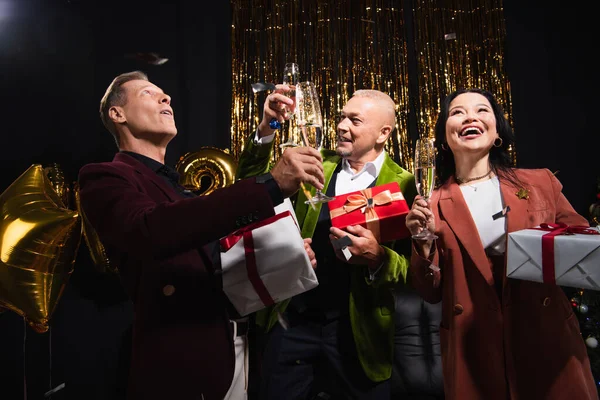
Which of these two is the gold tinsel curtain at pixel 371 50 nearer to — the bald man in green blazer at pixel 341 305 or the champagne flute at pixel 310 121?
the bald man in green blazer at pixel 341 305

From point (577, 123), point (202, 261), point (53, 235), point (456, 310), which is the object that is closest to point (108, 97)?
point (53, 235)

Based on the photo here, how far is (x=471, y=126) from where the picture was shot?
6.52 ft

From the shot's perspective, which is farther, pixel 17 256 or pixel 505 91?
pixel 505 91

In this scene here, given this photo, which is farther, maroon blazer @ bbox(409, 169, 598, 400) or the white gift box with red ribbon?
maroon blazer @ bbox(409, 169, 598, 400)

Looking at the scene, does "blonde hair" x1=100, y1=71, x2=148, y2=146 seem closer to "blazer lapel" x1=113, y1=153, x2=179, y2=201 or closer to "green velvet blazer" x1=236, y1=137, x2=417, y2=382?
"blazer lapel" x1=113, y1=153, x2=179, y2=201

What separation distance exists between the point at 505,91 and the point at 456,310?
1.95m

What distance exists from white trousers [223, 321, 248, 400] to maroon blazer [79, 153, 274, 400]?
26 centimetres

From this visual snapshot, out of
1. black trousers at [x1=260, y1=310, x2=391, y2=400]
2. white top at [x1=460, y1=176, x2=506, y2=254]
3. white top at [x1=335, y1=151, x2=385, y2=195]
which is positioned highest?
white top at [x1=335, y1=151, x2=385, y2=195]

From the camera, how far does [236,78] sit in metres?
3.18

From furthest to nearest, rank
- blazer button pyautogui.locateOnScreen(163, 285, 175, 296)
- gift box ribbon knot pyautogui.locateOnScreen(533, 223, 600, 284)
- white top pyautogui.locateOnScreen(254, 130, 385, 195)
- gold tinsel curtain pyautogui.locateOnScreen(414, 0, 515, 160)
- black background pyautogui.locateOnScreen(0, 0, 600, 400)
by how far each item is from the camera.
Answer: gold tinsel curtain pyautogui.locateOnScreen(414, 0, 515, 160) < black background pyautogui.locateOnScreen(0, 0, 600, 400) < white top pyautogui.locateOnScreen(254, 130, 385, 195) < gift box ribbon knot pyautogui.locateOnScreen(533, 223, 600, 284) < blazer button pyautogui.locateOnScreen(163, 285, 175, 296)

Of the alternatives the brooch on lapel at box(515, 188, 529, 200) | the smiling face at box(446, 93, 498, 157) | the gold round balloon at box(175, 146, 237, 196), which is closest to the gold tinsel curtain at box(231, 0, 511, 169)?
the gold round balloon at box(175, 146, 237, 196)

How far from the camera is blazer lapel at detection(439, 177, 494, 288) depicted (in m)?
1.80

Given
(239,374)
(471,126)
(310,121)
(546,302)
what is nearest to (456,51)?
(471,126)

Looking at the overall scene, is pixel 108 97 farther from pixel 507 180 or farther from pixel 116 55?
pixel 507 180
